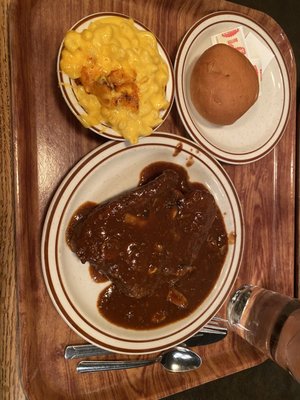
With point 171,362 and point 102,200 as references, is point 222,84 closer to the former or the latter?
point 102,200

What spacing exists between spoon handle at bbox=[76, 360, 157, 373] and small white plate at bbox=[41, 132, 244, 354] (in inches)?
5.1

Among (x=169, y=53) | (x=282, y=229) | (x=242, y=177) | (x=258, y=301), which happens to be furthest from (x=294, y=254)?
(x=169, y=53)

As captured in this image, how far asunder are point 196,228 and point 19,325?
88 cm

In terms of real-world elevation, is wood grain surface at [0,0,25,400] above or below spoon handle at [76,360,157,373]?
above

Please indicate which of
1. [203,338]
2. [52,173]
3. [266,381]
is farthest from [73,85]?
[266,381]

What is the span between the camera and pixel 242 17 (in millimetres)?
2336

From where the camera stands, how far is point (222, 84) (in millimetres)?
2117

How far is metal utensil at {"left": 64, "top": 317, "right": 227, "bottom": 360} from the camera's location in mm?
2059

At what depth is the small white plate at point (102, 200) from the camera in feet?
6.28

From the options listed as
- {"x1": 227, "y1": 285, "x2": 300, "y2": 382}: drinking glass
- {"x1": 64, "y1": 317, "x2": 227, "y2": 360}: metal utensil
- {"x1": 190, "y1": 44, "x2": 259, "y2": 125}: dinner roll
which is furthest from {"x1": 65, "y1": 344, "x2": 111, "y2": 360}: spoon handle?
{"x1": 190, "y1": 44, "x2": 259, "y2": 125}: dinner roll

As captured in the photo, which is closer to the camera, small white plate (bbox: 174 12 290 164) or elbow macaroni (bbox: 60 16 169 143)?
elbow macaroni (bbox: 60 16 169 143)

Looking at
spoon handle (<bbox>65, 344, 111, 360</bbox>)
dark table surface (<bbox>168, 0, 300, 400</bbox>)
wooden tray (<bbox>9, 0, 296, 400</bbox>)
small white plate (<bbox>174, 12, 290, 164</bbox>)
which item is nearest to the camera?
wooden tray (<bbox>9, 0, 296, 400</bbox>)

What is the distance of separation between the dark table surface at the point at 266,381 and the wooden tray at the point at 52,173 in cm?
58

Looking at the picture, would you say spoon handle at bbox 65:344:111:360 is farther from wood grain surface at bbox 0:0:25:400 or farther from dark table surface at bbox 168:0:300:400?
dark table surface at bbox 168:0:300:400
